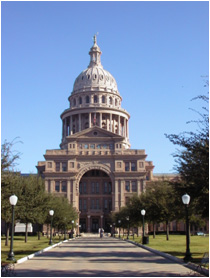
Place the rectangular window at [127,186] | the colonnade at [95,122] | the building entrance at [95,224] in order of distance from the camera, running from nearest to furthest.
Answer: the rectangular window at [127,186]
the building entrance at [95,224]
the colonnade at [95,122]

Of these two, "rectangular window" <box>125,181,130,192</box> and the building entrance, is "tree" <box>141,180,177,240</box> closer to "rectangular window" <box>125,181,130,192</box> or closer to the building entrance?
"rectangular window" <box>125,181,130,192</box>

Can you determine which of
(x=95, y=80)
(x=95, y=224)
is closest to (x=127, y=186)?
(x=95, y=224)

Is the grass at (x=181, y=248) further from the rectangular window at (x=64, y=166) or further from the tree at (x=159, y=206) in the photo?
the rectangular window at (x=64, y=166)

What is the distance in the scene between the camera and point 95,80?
5733 inches

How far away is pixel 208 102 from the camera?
1919 centimetres

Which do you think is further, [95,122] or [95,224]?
[95,122]

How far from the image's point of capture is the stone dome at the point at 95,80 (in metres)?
144

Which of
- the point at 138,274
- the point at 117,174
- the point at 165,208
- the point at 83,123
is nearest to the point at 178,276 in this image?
the point at 138,274

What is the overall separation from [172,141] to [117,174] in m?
91.6

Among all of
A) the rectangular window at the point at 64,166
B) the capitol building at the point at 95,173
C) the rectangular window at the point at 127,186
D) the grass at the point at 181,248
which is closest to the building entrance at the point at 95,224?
the capitol building at the point at 95,173

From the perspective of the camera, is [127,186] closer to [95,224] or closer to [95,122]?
[95,224]

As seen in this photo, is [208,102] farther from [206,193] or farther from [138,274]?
[138,274]

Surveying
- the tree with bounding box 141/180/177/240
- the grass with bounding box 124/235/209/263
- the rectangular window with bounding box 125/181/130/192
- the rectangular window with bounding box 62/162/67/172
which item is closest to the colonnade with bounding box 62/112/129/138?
the rectangular window with bounding box 62/162/67/172

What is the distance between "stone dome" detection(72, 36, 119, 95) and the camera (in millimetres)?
144125
